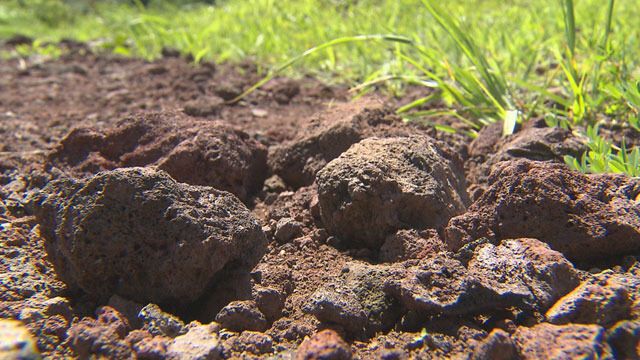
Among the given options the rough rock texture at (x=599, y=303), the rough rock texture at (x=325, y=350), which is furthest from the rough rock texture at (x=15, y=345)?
the rough rock texture at (x=599, y=303)

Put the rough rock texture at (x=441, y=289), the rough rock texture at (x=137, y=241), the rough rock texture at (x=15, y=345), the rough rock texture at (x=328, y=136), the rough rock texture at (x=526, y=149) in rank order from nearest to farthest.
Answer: the rough rock texture at (x=15, y=345) → the rough rock texture at (x=441, y=289) → the rough rock texture at (x=137, y=241) → the rough rock texture at (x=526, y=149) → the rough rock texture at (x=328, y=136)

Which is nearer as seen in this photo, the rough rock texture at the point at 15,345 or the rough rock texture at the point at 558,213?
the rough rock texture at the point at 15,345

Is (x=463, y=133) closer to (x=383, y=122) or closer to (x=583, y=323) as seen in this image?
(x=383, y=122)

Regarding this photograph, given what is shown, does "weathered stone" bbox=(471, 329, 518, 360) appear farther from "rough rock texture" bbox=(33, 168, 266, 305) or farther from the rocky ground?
"rough rock texture" bbox=(33, 168, 266, 305)

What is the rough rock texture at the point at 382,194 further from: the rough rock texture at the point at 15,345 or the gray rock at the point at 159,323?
the rough rock texture at the point at 15,345

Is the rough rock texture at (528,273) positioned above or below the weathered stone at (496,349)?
above

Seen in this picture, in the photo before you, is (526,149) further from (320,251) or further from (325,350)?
(325,350)

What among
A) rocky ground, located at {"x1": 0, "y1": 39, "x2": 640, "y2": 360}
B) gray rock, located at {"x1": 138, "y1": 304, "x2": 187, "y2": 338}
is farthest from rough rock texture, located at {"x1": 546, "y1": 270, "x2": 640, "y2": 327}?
gray rock, located at {"x1": 138, "y1": 304, "x2": 187, "y2": 338}

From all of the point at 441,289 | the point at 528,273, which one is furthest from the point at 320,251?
the point at 528,273
